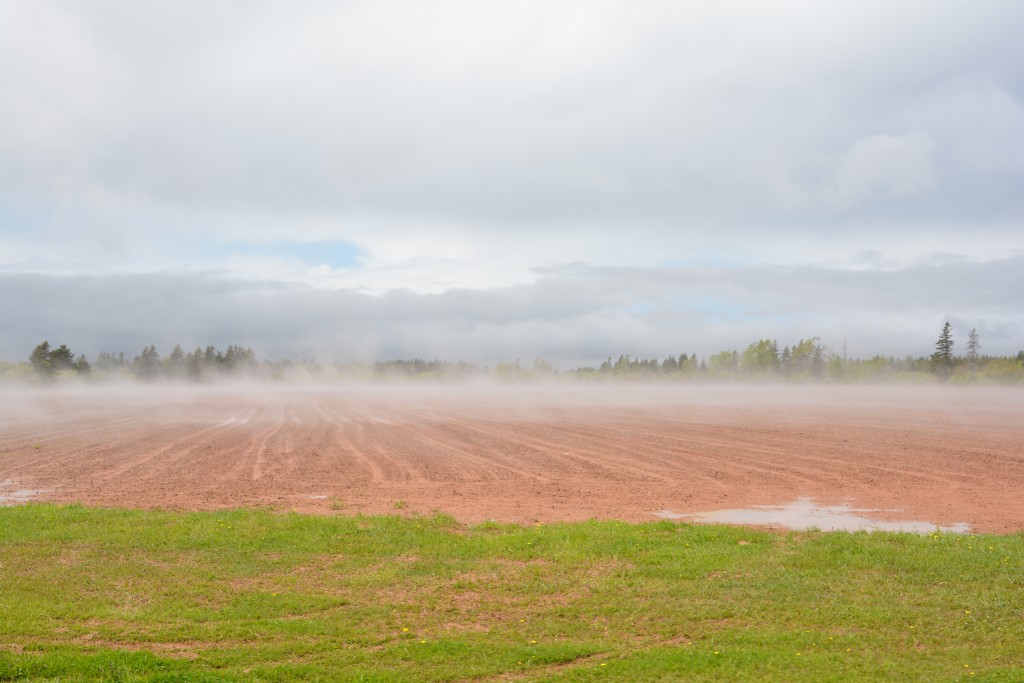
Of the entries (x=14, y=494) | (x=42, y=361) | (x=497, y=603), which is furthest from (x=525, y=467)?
(x=42, y=361)

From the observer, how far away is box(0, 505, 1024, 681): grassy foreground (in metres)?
8.23

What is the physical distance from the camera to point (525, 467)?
25891mm

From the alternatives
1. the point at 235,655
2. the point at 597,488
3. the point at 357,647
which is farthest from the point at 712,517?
the point at 235,655

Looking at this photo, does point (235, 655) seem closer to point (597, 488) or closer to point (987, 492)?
point (597, 488)

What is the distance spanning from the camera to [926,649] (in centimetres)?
866

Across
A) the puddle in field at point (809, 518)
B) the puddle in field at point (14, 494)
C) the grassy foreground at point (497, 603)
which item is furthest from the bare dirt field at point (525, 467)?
the grassy foreground at point (497, 603)

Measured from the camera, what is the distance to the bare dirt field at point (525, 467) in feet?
61.0

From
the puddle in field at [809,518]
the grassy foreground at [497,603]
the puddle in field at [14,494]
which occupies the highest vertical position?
the grassy foreground at [497,603]

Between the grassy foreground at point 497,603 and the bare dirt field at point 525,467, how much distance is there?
3444 mm

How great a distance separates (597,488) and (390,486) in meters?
5.83

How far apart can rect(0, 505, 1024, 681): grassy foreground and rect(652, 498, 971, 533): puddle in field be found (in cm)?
236

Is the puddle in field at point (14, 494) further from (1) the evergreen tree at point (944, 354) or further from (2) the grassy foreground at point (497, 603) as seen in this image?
(1) the evergreen tree at point (944, 354)

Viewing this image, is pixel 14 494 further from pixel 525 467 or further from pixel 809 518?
pixel 809 518

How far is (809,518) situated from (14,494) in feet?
64.8
